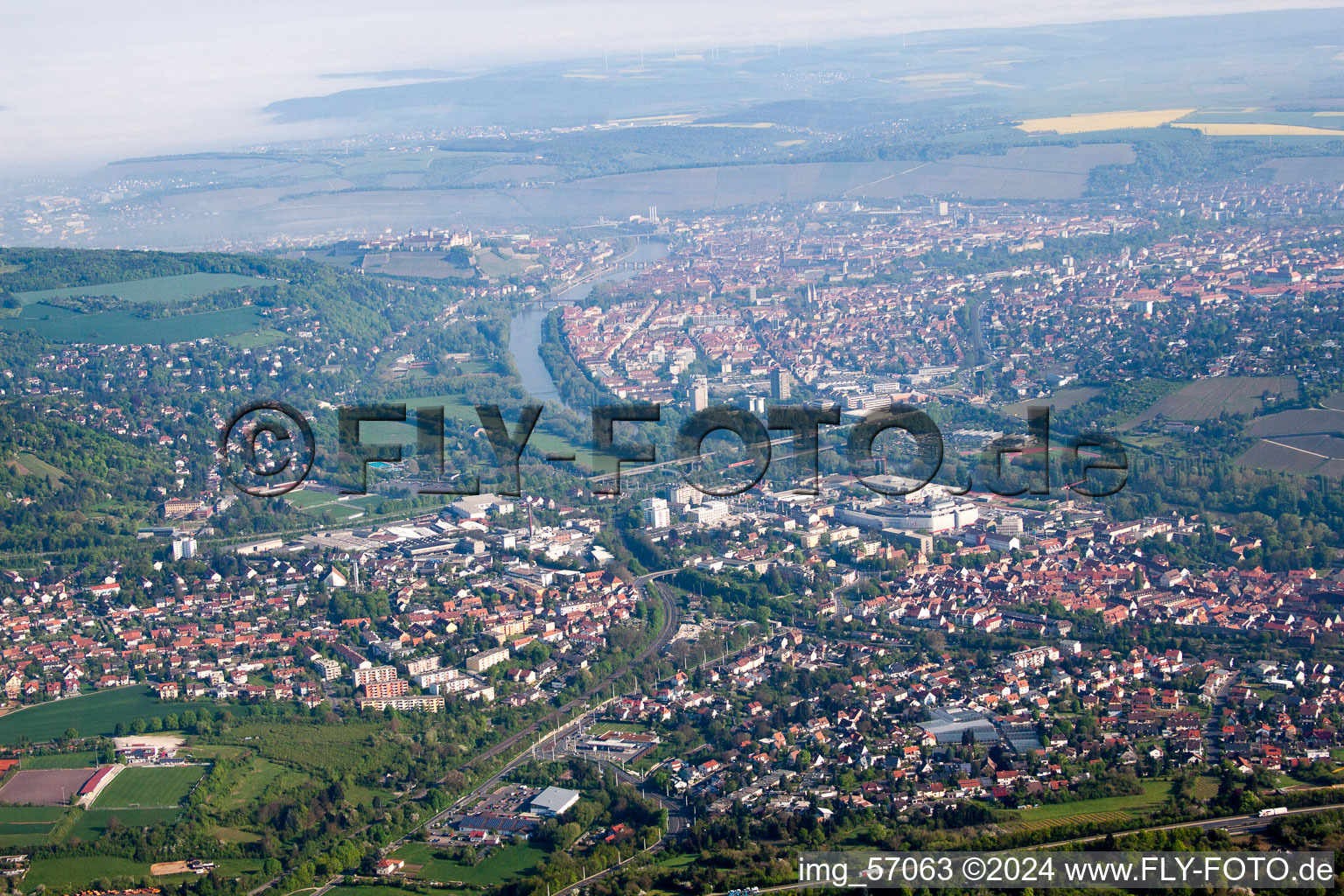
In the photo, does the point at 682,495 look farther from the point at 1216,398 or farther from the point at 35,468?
the point at 35,468

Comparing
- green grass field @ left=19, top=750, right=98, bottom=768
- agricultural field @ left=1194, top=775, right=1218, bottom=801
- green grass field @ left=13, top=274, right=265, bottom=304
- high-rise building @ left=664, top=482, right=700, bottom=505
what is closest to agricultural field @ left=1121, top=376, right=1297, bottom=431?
high-rise building @ left=664, top=482, right=700, bottom=505

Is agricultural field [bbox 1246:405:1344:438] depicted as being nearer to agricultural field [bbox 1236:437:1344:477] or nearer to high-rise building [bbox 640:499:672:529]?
agricultural field [bbox 1236:437:1344:477]

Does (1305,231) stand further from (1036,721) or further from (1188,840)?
(1188,840)

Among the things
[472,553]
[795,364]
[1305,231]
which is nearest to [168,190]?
[795,364]

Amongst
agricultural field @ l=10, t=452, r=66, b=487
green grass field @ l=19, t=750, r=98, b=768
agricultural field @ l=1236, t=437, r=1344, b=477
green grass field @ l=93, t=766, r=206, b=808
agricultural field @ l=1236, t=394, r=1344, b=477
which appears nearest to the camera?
green grass field @ l=93, t=766, r=206, b=808

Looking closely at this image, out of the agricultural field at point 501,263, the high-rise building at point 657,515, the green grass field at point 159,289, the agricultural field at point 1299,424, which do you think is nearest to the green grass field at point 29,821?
the high-rise building at point 657,515

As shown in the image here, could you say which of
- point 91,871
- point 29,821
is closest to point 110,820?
point 29,821
